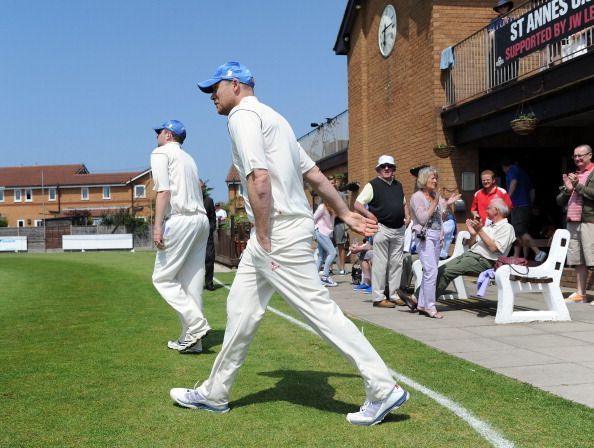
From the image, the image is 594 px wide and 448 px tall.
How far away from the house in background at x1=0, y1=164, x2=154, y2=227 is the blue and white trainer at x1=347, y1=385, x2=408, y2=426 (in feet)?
260

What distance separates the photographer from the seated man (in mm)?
8289

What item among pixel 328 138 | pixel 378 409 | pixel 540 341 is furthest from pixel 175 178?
pixel 328 138

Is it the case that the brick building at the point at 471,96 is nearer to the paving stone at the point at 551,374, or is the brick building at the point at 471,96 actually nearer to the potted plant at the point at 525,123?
the potted plant at the point at 525,123

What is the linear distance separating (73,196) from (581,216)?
7985 cm

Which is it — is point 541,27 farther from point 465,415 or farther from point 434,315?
point 465,415

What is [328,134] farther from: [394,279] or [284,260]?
[284,260]

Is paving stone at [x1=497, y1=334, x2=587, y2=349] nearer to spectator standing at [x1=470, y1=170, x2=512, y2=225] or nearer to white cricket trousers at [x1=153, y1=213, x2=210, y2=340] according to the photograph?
white cricket trousers at [x1=153, y1=213, x2=210, y2=340]

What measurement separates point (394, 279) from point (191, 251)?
13.3 ft

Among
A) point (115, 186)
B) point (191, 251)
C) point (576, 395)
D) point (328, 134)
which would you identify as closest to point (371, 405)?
point (576, 395)

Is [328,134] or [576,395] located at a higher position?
[328,134]

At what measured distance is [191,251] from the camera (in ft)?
21.8

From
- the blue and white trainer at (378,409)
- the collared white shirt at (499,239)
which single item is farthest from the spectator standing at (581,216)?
the blue and white trainer at (378,409)

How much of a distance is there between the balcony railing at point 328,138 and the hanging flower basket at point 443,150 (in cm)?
867

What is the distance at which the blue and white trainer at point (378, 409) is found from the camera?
4.04 m
